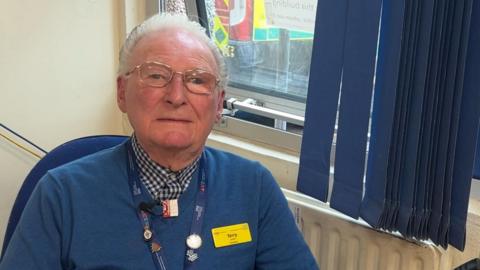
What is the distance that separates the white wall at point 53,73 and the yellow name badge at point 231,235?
1.01 m

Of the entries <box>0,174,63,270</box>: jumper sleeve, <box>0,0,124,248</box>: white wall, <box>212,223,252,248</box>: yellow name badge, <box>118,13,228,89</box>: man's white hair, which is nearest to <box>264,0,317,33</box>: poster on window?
<box>118,13,228,89</box>: man's white hair

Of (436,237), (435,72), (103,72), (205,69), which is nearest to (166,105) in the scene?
(205,69)

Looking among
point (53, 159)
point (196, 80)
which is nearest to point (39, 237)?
point (53, 159)

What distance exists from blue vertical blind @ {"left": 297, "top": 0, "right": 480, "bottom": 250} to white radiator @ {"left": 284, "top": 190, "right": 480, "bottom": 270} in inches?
2.7

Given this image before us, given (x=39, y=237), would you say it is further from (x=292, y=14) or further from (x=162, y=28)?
(x=292, y=14)

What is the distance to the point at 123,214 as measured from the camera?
4.29 ft

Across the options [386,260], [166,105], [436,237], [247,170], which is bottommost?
Result: [386,260]

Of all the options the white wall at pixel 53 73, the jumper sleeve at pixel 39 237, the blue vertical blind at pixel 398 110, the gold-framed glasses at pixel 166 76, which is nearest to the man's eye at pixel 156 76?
the gold-framed glasses at pixel 166 76

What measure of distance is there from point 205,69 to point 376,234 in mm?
652

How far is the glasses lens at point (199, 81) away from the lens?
1317mm

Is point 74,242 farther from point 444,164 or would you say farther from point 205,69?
point 444,164

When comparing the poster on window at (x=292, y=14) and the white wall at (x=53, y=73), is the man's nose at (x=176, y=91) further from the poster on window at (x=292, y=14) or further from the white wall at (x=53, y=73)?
the white wall at (x=53, y=73)

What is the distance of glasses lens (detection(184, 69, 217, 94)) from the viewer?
132 centimetres

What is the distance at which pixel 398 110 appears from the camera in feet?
4.58
